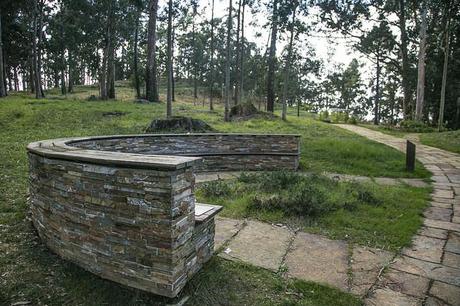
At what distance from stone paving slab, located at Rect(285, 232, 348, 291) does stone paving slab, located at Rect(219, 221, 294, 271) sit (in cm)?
12

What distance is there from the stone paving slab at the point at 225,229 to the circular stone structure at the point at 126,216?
0.46 m

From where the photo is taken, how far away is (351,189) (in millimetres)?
5266

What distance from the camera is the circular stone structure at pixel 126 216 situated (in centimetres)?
231

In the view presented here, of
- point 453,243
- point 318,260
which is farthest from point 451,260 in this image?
point 318,260

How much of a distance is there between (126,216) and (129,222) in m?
0.05

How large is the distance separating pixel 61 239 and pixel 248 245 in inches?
72.4

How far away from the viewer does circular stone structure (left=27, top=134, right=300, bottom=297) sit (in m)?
2.31

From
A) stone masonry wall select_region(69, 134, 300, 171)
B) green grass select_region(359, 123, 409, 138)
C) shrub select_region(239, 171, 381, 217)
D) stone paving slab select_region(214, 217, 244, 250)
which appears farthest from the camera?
green grass select_region(359, 123, 409, 138)

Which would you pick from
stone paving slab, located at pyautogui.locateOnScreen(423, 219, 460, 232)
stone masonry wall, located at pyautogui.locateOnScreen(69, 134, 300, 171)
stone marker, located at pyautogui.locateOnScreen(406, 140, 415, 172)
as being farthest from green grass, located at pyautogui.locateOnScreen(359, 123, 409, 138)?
stone paving slab, located at pyautogui.locateOnScreen(423, 219, 460, 232)

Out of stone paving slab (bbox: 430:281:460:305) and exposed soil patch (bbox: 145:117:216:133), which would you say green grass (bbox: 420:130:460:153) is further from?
stone paving slab (bbox: 430:281:460:305)

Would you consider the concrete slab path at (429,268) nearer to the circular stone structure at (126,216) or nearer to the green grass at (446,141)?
the circular stone structure at (126,216)

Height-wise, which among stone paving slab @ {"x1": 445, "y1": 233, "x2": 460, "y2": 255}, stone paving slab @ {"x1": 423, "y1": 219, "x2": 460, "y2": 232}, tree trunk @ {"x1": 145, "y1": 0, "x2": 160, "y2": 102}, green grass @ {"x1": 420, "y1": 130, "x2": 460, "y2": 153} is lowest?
stone paving slab @ {"x1": 445, "y1": 233, "x2": 460, "y2": 255}

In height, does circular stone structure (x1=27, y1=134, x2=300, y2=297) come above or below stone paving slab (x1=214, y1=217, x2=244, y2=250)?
above

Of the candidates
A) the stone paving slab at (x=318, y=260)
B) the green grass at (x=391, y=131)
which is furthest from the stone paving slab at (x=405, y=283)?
the green grass at (x=391, y=131)
